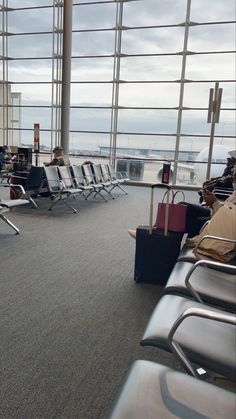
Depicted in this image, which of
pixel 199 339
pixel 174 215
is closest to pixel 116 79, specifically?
pixel 174 215

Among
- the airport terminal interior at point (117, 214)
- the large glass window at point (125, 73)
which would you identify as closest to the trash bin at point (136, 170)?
the airport terminal interior at point (117, 214)

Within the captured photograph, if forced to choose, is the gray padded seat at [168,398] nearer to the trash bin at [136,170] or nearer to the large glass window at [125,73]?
the large glass window at [125,73]

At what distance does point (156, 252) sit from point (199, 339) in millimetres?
1463

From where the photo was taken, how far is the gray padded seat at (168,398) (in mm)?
977

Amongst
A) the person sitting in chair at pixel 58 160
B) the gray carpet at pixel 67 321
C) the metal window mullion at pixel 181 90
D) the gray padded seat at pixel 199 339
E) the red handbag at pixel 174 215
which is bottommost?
the gray carpet at pixel 67 321

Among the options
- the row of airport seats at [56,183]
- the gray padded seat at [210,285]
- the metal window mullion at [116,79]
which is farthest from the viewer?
the metal window mullion at [116,79]

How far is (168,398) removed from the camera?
3.36 feet

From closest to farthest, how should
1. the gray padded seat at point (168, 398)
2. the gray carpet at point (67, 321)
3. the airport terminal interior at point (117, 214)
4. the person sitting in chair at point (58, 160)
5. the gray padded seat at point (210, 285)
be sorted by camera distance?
1. the gray padded seat at point (168, 398)
2. the airport terminal interior at point (117, 214)
3. the gray carpet at point (67, 321)
4. the gray padded seat at point (210, 285)
5. the person sitting in chair at point (58, 160)

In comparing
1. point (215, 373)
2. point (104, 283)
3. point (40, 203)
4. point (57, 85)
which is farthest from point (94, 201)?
point (215, 373)

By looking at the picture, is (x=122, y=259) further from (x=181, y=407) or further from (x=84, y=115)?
(x=84, y=115)

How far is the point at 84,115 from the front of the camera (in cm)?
1025

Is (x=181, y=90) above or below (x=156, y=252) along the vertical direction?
above

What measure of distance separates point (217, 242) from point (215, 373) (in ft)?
3.44

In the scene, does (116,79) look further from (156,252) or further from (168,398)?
(168,398)
